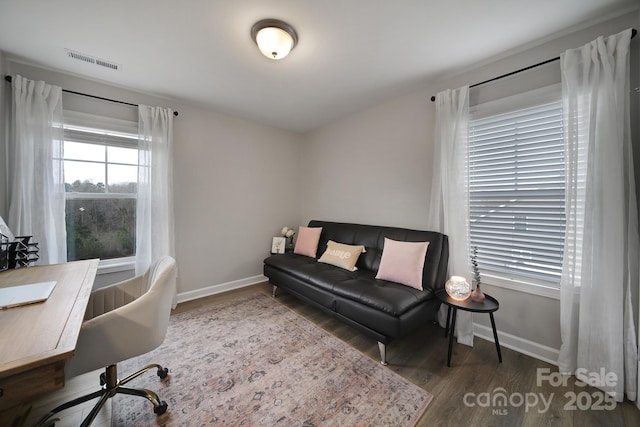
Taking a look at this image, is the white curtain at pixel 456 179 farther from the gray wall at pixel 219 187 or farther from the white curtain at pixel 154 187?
the white curtain at pixel 154 187

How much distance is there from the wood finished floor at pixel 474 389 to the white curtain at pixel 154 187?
125cm

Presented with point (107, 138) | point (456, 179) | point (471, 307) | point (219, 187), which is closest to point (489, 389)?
point (471, 307)

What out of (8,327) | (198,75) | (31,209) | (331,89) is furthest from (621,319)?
(31,209)

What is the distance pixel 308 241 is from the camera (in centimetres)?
335

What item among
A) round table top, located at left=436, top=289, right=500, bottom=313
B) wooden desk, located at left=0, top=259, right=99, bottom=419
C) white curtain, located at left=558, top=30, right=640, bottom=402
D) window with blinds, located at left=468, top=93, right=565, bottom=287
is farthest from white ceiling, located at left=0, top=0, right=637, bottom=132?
round table top, located at left=436, top=289, right=500, bottom=313

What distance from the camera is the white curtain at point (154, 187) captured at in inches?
102

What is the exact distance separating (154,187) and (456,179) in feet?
10.6

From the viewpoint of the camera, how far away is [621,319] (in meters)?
1.49

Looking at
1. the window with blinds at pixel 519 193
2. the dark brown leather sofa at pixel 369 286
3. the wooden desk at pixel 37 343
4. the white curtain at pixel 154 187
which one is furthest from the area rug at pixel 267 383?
the window with blinds at pixel 519 193

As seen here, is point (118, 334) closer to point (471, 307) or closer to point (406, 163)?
point (471, 307)

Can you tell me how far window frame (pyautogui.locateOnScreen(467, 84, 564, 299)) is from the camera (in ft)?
6.04

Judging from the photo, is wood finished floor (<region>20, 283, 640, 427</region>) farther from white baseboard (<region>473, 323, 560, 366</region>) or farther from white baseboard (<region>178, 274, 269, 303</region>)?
white baseboard (<region>178, 274, 269, 303</region>)

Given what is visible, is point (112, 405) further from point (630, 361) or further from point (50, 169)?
point (630, 361)

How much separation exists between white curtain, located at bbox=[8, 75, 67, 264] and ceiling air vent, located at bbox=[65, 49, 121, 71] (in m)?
0.39
